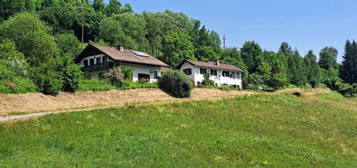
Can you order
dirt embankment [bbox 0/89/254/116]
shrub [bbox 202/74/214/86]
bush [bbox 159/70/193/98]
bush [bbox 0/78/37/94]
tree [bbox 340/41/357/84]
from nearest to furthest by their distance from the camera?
dirt embankment [bbox 0/89/254/116] < bush [bbox 0/78/37/94] < bush [bbox 159/70/193/98] < shrub [bbox 202/74/214/86] < tree [bbox 340/41/357/84]

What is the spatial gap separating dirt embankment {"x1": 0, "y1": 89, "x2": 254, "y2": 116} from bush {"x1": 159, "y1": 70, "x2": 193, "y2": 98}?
3.73ft

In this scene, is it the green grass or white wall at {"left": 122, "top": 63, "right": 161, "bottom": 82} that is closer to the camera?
the green grass

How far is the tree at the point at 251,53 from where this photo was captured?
90.6 meters

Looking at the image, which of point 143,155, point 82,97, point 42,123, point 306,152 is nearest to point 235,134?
point 306,152

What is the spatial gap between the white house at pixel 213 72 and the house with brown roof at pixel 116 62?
7.81m

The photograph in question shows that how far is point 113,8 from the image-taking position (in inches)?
4921

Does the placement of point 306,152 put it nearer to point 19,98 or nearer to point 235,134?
point 235,134

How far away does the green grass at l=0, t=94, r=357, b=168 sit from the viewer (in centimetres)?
1658

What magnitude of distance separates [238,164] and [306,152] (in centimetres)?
644

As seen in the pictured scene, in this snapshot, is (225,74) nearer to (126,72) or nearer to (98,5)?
(126,72)

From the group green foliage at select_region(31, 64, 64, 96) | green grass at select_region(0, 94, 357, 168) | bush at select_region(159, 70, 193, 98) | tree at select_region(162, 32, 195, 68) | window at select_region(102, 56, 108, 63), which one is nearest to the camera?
green grass at select_region(0, 94, 357, 168)

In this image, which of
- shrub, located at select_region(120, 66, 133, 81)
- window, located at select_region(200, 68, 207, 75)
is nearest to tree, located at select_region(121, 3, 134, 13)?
window, located at select_region(200, 68, 207, 75)

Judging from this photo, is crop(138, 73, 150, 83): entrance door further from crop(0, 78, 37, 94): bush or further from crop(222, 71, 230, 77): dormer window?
crop(0, 78, 37, 94): bush

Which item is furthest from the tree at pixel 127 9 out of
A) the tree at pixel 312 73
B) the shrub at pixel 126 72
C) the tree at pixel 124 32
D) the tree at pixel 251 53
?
the shrub at pixel 126 72
